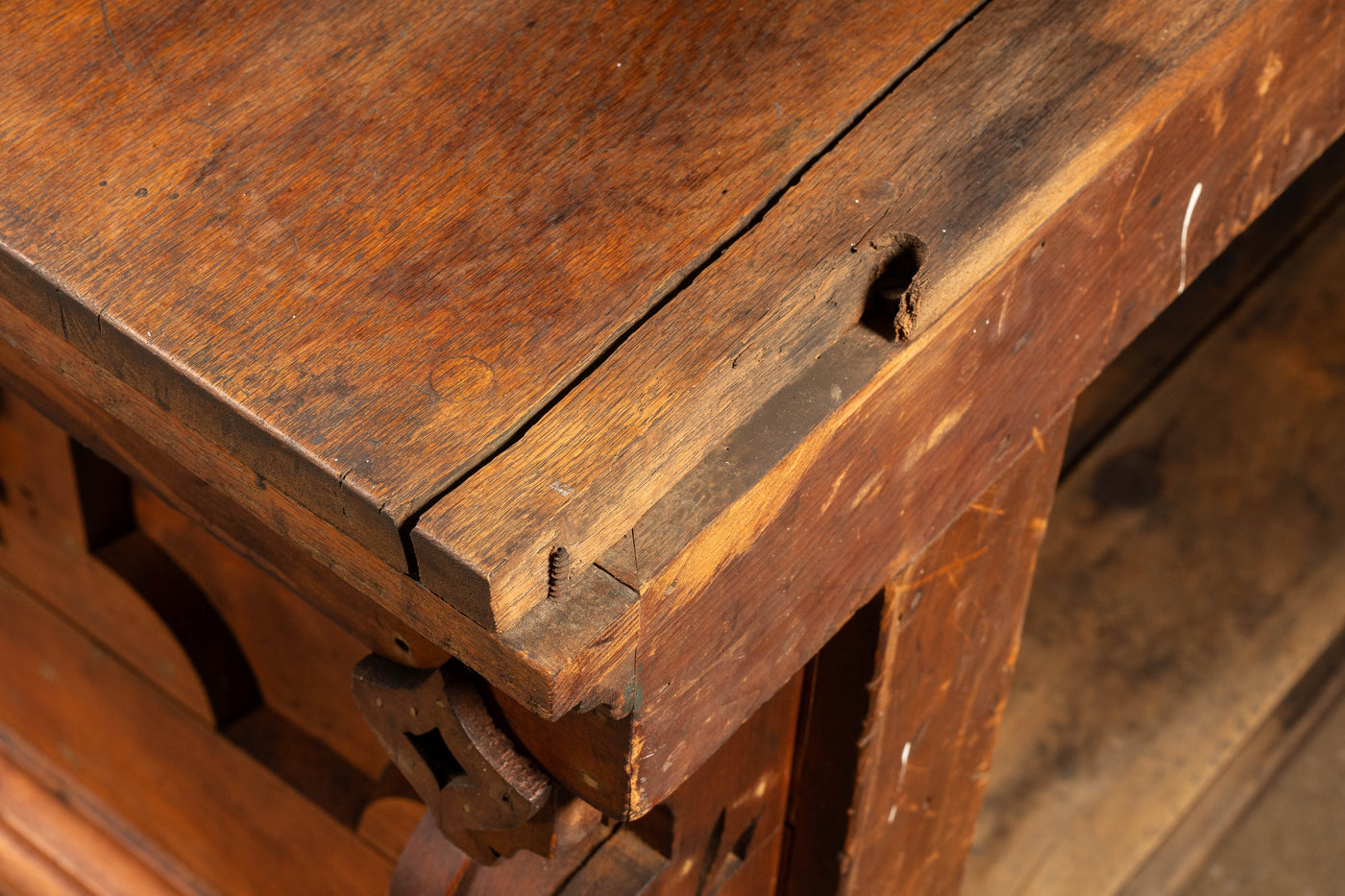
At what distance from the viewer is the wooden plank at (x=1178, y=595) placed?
1743mm

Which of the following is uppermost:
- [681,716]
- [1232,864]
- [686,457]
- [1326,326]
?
[686,457]

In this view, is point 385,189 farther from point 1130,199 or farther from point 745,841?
point 745,841

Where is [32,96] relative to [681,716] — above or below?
above

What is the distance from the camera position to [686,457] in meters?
0.62

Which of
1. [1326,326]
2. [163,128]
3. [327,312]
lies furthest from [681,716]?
[1326,326]

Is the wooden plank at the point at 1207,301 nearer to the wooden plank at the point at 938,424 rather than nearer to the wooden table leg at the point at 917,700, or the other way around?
the wooden table leg at the point at 917,700

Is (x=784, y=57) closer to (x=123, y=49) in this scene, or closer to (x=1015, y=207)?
(x=1015, y=207)

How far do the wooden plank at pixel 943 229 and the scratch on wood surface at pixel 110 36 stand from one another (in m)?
0.31

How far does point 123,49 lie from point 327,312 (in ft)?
0.73

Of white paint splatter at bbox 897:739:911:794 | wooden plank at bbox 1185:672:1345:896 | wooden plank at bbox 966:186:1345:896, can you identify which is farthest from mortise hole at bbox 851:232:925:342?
wooden plank at bbox 1185:672:1345:896

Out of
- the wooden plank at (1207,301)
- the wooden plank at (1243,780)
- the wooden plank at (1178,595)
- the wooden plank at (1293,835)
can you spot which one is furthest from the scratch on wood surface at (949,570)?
the wooden plank at (1293,835)

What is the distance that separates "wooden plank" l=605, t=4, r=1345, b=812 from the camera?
2.13 feet

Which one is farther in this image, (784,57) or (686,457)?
(784,57)

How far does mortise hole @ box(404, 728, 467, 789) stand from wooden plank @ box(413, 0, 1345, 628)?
0.75ft
